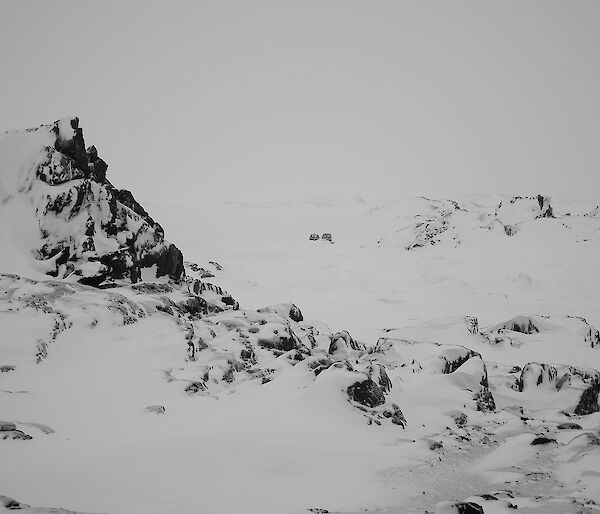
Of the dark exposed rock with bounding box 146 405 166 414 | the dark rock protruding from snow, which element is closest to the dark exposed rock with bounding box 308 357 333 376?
the dark exposed rock with bounding box 146 405 166 414

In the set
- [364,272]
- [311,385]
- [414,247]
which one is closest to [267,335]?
[311,385]

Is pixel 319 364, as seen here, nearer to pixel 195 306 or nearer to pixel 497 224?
pixel 195 306

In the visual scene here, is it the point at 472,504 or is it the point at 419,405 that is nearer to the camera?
the point at 472,504

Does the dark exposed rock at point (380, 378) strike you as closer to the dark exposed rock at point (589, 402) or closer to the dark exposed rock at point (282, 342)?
the dark exposed rock at point (282, 342)

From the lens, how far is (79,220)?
1723cm

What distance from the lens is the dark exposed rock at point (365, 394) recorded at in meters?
10.1

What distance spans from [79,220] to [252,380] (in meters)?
10.6

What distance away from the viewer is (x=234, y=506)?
5.73 m

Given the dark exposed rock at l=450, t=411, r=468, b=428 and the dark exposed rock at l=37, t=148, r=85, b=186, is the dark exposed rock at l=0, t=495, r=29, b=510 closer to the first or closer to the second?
the dark exposed rock at l=450, t=411, r=468, b=428

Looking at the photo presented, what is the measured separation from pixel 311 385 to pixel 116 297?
7.73m

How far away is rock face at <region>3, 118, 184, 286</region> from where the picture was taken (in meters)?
16.5

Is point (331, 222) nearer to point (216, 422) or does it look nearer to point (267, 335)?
point (267, 335)

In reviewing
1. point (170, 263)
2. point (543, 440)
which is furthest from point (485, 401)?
point (170, 263)

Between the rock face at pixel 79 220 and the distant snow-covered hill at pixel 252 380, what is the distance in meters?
0.08
